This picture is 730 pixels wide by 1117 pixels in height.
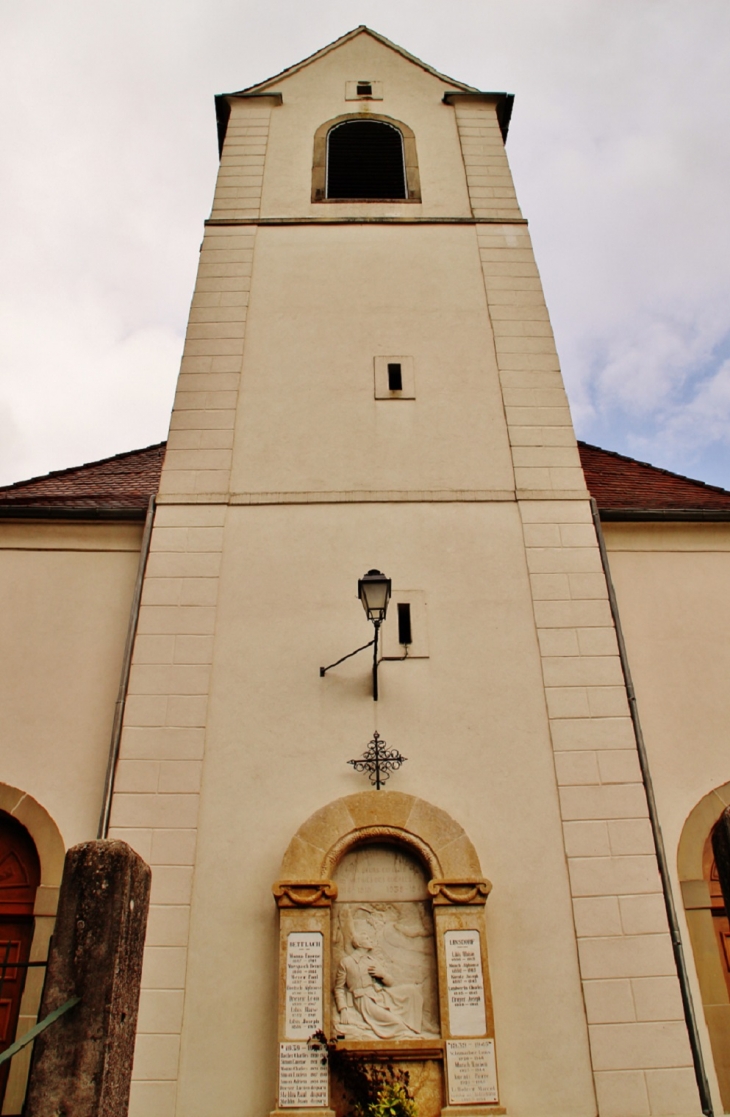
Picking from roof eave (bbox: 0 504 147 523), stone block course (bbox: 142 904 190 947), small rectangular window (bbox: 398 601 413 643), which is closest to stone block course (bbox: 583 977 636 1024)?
stone block course (bbox: 142 904 190 947)

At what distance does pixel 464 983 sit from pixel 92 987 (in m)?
2.70

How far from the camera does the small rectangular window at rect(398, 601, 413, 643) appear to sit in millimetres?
6984

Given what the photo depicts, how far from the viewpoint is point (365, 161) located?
11.7 meters

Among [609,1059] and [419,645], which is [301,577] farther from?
[609,1059]

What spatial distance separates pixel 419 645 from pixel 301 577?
3.80 ft

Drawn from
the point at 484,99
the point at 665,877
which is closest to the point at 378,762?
the point at 665,877

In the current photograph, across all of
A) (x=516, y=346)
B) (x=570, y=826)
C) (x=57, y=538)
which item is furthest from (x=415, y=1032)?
(x=516, y=346)

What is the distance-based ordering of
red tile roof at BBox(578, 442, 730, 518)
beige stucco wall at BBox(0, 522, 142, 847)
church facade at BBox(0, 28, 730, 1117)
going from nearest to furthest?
church facade at BBox(0, 28, 730, 1117) < beige stucco wall at BBox(0, 522, 142, 847) < red tile roof at BBox(578, 442, 730, 518)

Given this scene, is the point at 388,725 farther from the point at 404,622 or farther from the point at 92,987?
the point at 92,987

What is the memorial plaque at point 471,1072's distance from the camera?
5113mm

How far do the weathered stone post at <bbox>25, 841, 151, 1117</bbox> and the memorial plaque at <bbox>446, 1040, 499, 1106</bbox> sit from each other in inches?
89.6

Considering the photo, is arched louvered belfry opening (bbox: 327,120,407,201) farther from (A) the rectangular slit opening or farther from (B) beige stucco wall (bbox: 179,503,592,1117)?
(B) beige stucco wall (bbox: 179,503,592,1117)

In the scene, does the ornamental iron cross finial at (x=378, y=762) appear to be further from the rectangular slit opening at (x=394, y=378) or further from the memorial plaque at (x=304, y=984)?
the rectangular slit opening at (x=394, y=378)

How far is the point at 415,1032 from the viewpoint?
17.5 ft
